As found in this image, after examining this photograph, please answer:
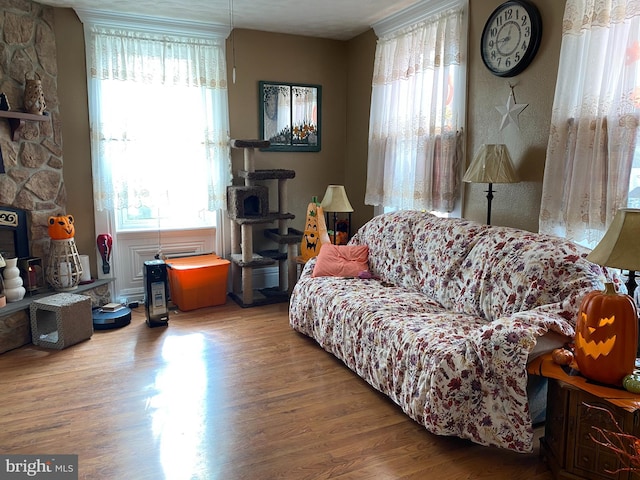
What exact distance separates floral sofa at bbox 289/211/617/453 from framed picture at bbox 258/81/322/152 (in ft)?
5.50

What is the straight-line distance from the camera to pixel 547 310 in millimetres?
2367

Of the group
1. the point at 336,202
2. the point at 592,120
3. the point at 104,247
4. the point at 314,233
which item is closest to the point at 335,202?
the point at 336,202

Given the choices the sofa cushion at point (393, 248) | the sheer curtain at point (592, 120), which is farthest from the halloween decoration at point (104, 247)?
the sheer curtain at point (592, 120)

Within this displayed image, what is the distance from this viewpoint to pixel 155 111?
448cm

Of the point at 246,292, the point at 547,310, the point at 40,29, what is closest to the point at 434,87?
the point at 547,310

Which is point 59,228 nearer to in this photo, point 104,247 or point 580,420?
point 104,247

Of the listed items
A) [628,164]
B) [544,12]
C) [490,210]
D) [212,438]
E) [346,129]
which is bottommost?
[212,438]

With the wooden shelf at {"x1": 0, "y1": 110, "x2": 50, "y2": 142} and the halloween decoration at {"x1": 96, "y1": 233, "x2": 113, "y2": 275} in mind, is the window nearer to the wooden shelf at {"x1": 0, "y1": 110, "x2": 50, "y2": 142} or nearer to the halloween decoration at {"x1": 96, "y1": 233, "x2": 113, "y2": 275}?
the halloween decoration at {"x1": 96, "y1": 233, "x2": 113, "y2": 275}

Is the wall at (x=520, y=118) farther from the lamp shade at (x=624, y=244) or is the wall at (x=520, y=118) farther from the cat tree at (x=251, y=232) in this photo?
the cat tree at (x=251, y=232)

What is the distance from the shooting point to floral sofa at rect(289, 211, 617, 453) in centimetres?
223

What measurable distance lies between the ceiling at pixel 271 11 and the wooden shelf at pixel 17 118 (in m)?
0.94

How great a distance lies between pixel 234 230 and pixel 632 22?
3583 millimetres

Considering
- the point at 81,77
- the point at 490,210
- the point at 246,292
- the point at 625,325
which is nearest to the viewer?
the point at 625,325

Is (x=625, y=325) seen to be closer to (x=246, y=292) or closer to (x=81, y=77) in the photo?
(x=246, y=292)
